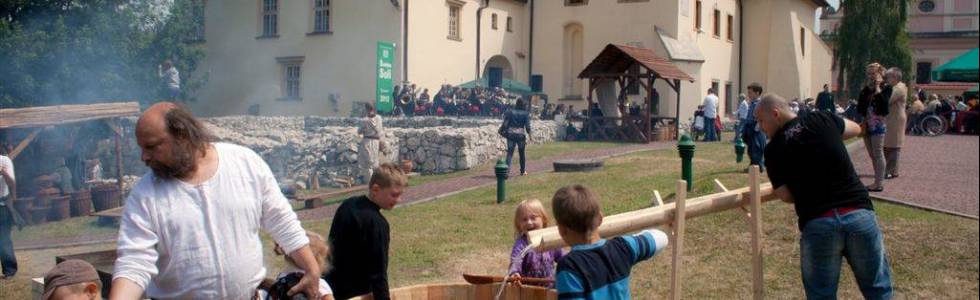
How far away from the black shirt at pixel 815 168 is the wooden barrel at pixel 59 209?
41.3 ft

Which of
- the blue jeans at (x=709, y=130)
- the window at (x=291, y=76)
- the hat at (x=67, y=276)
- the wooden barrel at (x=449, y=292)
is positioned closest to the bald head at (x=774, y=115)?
the wooden barrel at (x=449, y=292)

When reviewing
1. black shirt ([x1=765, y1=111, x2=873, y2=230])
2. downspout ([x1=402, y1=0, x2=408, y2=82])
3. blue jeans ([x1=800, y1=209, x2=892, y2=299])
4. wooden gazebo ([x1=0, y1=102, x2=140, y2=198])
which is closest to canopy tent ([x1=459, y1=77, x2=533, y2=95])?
downspout ([x1=402, y1=0, x2=408, y2=82])

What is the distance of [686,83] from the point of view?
33812 mm

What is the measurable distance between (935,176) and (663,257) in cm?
646

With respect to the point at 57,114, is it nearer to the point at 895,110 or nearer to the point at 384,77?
the point at 895,110

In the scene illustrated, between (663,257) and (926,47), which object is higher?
(926,47)

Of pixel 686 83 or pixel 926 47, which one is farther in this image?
pixel 926 47

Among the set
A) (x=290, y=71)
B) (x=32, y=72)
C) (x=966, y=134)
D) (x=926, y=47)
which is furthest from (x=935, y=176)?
(x=926, y=47)

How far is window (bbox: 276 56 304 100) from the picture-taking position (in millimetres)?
31422

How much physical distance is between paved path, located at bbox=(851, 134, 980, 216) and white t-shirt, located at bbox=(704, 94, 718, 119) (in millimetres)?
5471

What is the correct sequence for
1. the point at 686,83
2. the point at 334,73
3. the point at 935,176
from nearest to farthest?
the point at 935,176 < the point at 334,73 < the point at 686,83

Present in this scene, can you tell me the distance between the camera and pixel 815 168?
4.48 meters

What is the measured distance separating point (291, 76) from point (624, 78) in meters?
12.8

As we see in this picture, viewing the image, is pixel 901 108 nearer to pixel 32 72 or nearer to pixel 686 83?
pixel 32 72
